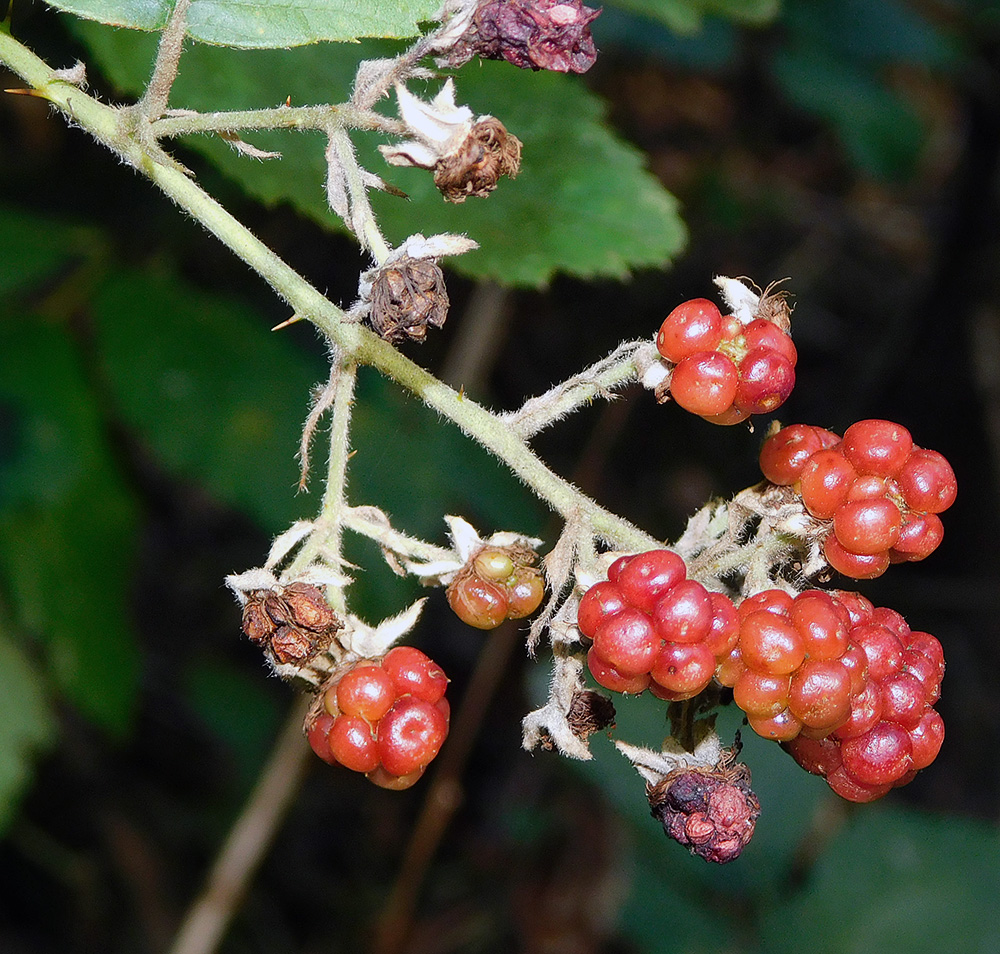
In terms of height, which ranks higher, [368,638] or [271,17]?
[271,17]

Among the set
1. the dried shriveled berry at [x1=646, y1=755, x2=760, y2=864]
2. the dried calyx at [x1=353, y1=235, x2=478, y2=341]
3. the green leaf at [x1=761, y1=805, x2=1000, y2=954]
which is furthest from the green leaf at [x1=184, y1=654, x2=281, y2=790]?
the dried calyx at [x1=353, y1=235, x2=478, y2=341]

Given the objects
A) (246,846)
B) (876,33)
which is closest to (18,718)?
(246,846)

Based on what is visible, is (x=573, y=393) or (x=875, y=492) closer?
(x=875, y=492)

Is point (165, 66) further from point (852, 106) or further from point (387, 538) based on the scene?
point (852, 106)

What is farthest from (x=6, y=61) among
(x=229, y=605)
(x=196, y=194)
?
(x=229, y=605)

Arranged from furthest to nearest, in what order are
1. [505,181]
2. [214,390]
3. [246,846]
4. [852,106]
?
1. [852,106]
2. [246,846]
3. [214,390]
4. [505,181]

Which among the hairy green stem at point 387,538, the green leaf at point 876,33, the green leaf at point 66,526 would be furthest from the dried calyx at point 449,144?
the green leaf at point 876,33

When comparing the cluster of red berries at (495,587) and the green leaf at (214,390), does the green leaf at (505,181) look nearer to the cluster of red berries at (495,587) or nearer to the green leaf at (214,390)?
the cluster of red berries at (495,587)
